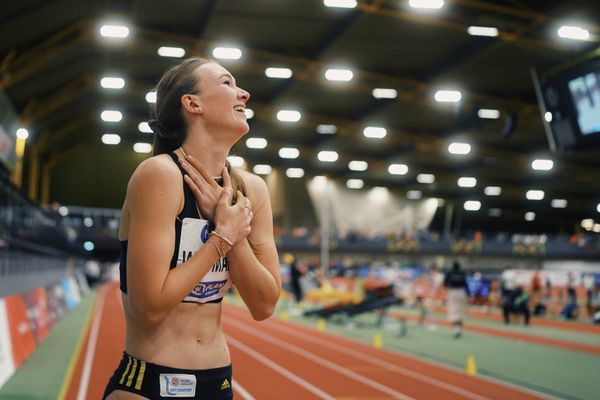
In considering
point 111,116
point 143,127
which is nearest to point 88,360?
point 111,116

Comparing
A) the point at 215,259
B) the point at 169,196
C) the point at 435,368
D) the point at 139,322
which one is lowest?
the point at 435,368

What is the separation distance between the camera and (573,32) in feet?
70.0

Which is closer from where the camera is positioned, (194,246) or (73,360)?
(194,246)

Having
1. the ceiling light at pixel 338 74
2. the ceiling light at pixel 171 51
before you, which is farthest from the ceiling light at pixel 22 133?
the ceiling light at pixel 338 74

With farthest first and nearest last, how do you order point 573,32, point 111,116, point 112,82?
point 111,116
point 112,82
point 573,32

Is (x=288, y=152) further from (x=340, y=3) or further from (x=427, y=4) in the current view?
(x=427, y=4)

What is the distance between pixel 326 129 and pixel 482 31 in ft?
59.9

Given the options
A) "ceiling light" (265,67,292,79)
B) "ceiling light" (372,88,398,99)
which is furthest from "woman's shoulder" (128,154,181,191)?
"ceiling light" (372,88,398,99)

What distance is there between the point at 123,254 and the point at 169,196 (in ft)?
1.09

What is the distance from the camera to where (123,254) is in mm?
2271

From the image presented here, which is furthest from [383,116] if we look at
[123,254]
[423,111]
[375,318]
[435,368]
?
[123,254]

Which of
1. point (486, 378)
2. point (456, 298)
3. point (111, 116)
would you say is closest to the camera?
point (486, 378)

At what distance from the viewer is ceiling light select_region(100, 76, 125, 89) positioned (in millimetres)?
30302

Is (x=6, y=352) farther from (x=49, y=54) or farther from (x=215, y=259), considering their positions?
(x=49, y=54)
